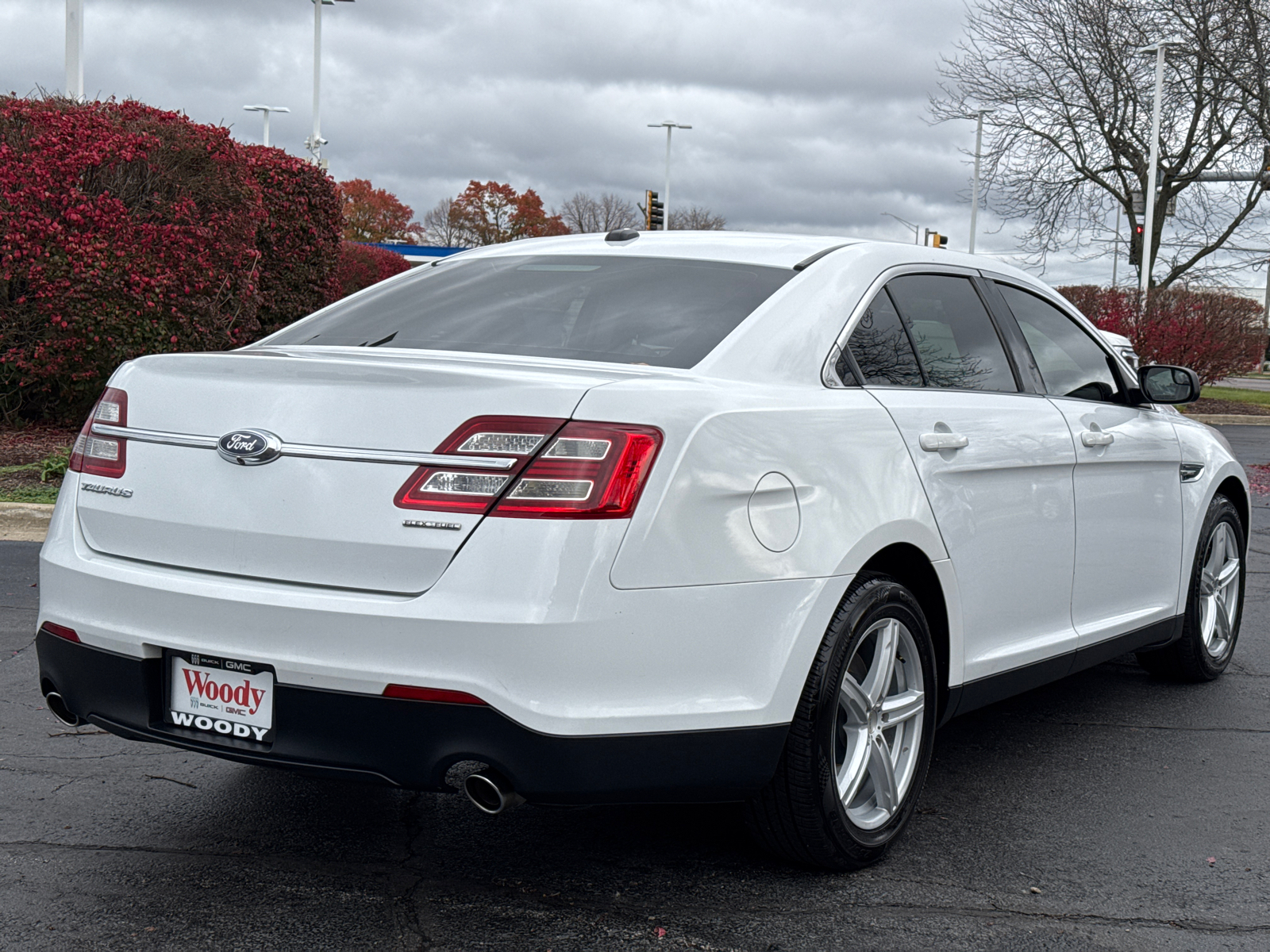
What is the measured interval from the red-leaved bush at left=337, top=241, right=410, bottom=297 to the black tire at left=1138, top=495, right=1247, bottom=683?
87.1ft

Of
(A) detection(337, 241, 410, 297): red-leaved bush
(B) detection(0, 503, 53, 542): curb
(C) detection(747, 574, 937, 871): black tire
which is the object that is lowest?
(B) detection(0, 503, 53, 542): curb

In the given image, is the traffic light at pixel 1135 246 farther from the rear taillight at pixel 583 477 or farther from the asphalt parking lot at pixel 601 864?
the rear taillight at pixel 583 477

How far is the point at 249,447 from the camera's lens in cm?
304

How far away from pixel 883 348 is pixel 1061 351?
4.18 feet

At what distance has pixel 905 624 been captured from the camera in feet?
11.9

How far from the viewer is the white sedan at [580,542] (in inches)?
112

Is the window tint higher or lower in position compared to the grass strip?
higher

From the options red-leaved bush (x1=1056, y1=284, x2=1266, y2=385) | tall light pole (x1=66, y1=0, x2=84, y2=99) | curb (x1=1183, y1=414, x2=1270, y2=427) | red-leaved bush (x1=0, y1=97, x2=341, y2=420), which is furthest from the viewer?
red-leaved bush (x1=1056, y1=284, x2=1266, y2=385)

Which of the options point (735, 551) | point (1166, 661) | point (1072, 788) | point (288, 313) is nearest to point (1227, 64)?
point (288, 313)

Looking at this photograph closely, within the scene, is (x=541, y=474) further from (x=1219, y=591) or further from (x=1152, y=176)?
(x=1152, y=176)

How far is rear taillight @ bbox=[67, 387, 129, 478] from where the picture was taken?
10.8ft

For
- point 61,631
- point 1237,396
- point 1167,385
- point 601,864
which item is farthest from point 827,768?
point 1237,396

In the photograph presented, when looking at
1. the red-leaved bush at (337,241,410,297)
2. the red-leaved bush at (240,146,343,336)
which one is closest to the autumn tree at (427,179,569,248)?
the red-leaved bush at (337,241,410,297)

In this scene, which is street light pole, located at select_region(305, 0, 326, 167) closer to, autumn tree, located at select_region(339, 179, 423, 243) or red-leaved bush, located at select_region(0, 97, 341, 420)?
red-leaved bush, located at select_region(0, 97, 341, 420)
